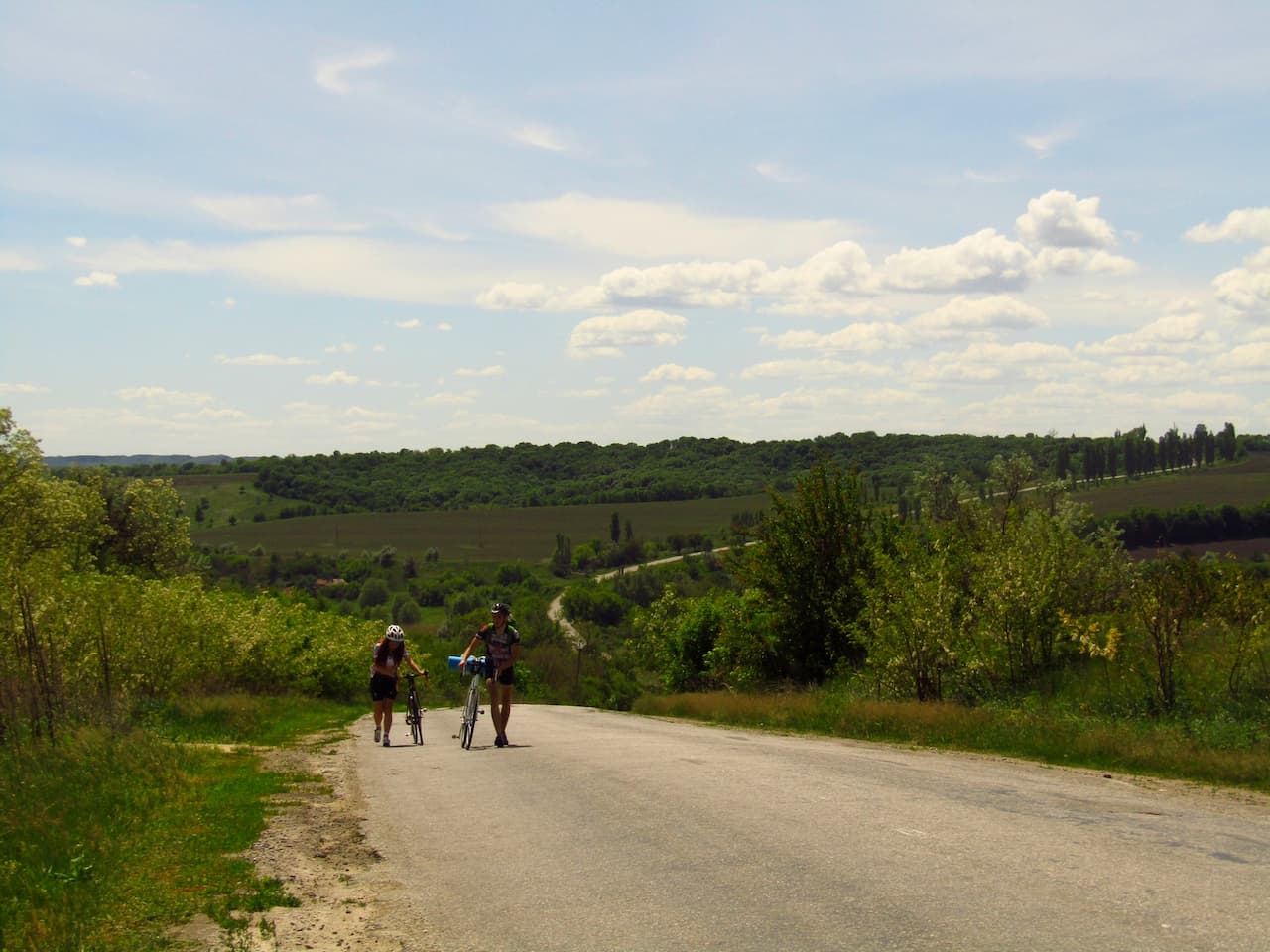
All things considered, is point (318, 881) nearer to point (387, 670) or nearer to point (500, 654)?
point (500, 654)

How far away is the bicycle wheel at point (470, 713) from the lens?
1753 centimetres

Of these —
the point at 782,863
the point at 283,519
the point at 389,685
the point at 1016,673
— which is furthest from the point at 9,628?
the point at 283,519

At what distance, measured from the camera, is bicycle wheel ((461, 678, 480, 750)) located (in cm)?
1753

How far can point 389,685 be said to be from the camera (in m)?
20.1

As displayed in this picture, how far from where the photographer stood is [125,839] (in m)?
9.70

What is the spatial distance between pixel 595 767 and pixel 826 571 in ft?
62.1

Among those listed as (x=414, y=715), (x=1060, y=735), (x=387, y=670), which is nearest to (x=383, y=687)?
(x=387, y=670)

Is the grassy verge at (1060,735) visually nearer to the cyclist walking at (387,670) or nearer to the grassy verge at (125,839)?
the cyclist walking at (387,670)

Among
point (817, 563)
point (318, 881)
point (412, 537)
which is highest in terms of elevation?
point (817, 563)

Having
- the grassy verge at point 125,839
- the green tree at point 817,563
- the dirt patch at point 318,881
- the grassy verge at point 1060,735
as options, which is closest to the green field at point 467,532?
the green tree at point 817,563

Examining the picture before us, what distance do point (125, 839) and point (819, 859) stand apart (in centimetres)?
602

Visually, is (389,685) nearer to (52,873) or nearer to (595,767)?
(595,767)

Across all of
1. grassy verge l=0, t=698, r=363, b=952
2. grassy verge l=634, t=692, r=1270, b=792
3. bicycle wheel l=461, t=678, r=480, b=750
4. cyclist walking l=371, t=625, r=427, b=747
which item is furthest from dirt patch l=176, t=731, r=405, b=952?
grassy verge l=634, t=692, r=1270, b=792

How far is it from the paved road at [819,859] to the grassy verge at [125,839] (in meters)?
1.25
